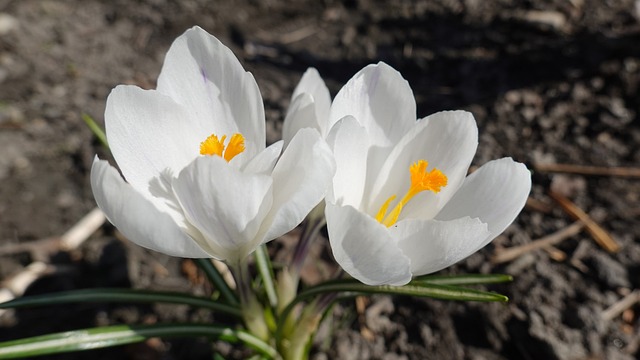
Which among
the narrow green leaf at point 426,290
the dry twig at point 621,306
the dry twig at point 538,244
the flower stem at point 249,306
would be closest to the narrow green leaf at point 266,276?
the flower stem at point 249,306

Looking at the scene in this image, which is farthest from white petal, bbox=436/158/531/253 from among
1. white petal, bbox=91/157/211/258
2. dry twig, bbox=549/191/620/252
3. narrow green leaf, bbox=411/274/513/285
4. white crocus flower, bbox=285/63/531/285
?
dry twig, bbox=549/191/620/252

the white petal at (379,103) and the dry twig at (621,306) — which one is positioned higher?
the white petal at (379,103)

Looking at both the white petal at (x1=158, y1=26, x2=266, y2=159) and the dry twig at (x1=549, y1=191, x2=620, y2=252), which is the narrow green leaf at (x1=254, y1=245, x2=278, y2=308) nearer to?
the white petal at (x1=158, y1=26, x2=266, y2=159)

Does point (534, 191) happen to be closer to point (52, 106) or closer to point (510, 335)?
point (510, 335)

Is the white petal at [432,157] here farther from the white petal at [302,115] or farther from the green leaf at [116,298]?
A: the green leaf at [116,298]

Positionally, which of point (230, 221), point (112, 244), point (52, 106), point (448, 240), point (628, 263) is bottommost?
point (628, 263)

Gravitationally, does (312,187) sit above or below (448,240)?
above

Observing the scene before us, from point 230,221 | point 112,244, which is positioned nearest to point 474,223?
point 230,221
